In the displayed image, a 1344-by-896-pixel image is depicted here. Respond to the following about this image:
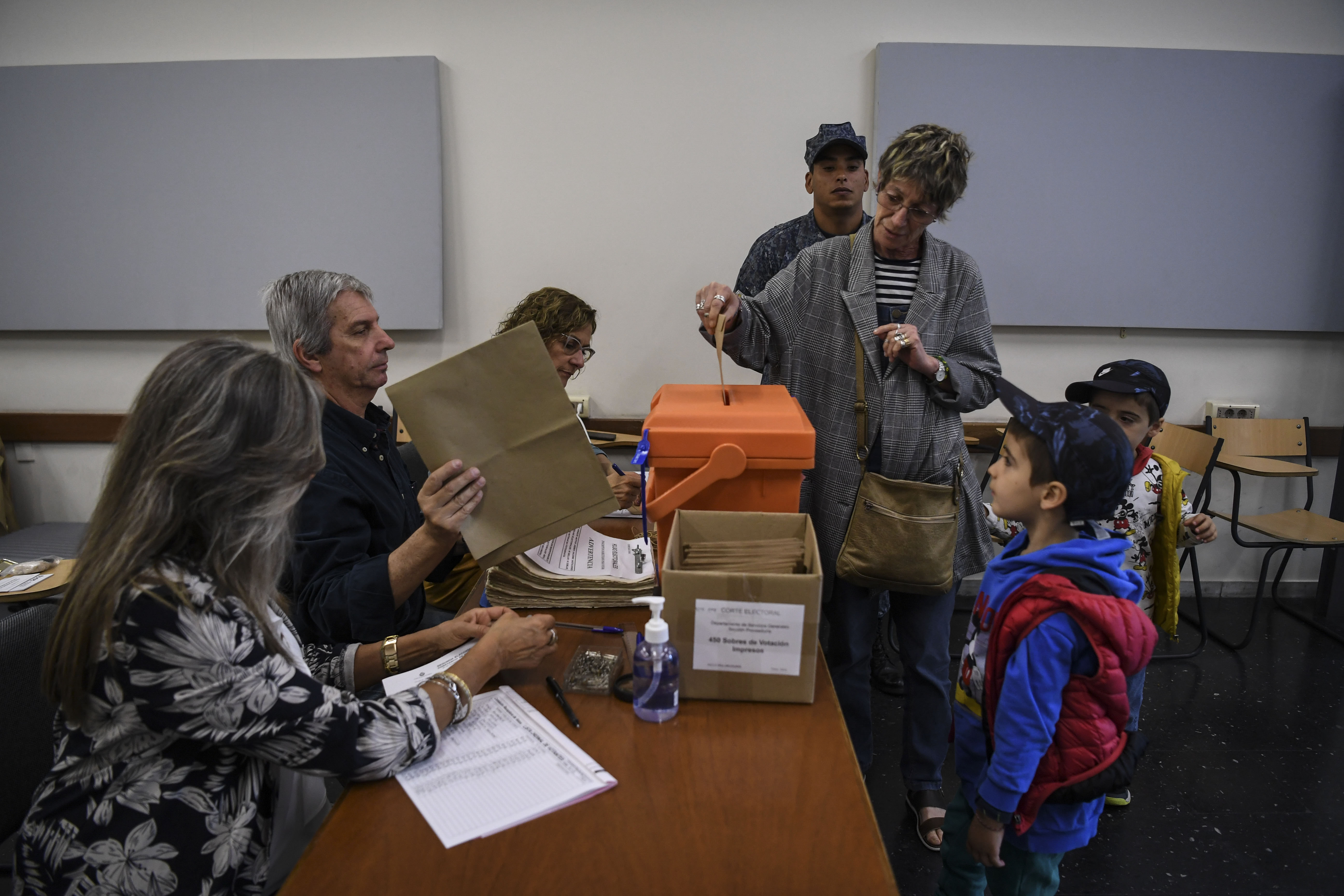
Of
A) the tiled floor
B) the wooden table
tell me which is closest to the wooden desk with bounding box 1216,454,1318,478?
the tiled floor

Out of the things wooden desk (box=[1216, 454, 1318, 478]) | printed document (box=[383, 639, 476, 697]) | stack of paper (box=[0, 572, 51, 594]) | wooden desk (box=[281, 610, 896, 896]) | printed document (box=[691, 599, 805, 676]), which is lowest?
stack of paper (box=[0, 572, 51, 594])

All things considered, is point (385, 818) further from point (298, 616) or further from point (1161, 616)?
point (1161, 616)

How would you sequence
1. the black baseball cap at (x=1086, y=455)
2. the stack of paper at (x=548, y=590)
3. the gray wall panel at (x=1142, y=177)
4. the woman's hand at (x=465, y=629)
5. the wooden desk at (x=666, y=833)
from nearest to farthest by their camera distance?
the wooden desk at (x=666, y=833) → the black baseball cap at (x=1086, y=455) → the woman's hand at (x=465, y=629) → the stack of paper at (x=548, y=590) → the gray wall panel at (x=1142, y=177)

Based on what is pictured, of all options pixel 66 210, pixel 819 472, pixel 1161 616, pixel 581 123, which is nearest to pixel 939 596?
pixel 819 472

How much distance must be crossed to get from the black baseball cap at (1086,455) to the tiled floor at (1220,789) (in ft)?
3.80

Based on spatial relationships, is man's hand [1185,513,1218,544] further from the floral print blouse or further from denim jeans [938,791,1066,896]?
the floral print blouse

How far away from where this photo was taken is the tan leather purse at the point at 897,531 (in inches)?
64.2

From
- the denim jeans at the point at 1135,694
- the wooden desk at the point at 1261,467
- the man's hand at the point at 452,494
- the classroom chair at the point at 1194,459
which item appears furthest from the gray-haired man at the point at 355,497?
the wooden desk at the point at 1261,467

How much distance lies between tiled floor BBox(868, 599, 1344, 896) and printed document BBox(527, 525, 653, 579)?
1.05 m

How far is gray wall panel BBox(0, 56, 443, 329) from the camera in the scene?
3.05 m

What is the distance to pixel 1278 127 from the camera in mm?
3033

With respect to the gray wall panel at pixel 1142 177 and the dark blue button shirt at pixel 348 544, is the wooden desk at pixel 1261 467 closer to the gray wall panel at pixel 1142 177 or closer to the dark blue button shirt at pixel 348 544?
the gray wall panel at pixel 1142 177

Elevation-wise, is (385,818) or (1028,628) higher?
(1028,628)

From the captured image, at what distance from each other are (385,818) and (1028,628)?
0.88 meters
